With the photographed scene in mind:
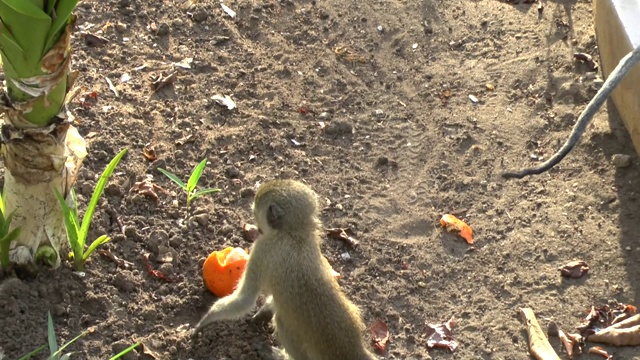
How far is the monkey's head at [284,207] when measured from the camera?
471 centimetres

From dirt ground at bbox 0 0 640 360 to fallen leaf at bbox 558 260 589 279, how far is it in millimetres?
62

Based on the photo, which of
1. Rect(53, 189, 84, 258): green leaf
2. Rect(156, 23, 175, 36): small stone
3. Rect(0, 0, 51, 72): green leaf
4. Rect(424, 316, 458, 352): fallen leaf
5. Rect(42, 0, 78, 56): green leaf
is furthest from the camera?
Rect(156, 23, 175, 36): small stone

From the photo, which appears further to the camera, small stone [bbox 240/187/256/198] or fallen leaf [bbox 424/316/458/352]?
small stone [bbox 240/187/256/198]

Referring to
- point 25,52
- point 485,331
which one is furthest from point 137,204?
point 485,331

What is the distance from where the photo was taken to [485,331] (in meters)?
5.35

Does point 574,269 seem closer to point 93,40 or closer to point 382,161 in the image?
point 382,161

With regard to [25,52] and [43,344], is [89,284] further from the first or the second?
[25,52]

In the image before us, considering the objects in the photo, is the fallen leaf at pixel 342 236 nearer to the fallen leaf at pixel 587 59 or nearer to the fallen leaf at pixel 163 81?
the fallen leaf at pixel 163 81

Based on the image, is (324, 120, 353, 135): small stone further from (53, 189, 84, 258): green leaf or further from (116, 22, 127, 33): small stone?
(53, 189, 84, 258): green leaf

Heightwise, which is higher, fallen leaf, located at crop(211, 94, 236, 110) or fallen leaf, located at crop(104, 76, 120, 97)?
fallen leaf, located at crop(104, 76, 120, 97)

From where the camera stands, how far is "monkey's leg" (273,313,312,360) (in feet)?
15.7

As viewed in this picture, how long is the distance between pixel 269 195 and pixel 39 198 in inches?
48.7

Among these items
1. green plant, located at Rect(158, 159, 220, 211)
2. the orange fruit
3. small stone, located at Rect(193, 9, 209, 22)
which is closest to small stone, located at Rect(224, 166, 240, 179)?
green plant, located at Rect(158, 159, 220, 211)

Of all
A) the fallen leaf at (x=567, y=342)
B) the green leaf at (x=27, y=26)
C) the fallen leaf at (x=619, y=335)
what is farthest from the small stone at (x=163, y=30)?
the fallen leaf at (x=619, y=335)
